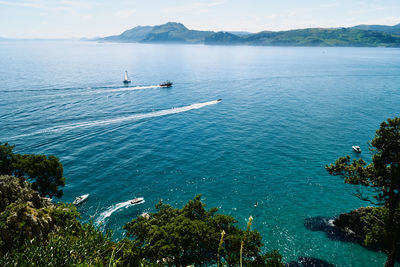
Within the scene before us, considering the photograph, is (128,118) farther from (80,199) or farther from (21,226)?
(21,226)

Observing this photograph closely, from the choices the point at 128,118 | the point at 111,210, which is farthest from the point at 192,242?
the point at 128,118

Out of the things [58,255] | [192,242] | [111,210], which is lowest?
[111,210]

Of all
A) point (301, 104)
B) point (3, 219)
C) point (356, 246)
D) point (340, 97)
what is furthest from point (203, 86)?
point (3, 219)

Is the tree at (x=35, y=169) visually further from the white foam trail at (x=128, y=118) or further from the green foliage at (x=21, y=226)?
the white foam trail at (x=128, y=118)

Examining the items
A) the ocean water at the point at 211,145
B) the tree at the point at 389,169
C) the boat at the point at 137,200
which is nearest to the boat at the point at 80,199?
the ocean water at the point at 211,145

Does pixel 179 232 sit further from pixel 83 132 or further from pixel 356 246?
pixel 83 132
